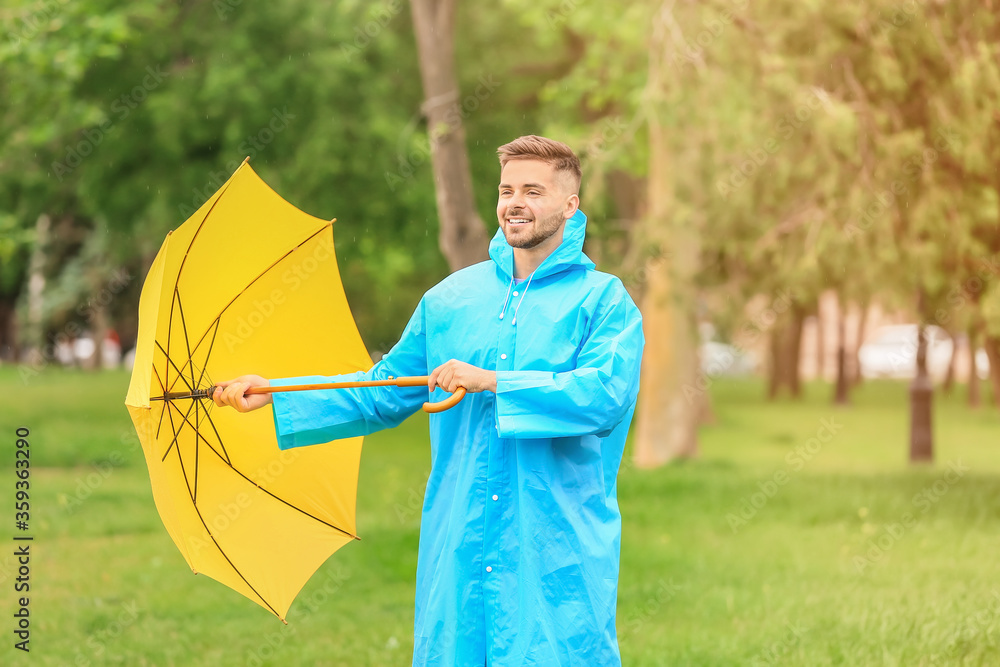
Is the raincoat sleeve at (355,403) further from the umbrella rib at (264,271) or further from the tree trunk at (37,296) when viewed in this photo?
the tree trunk at (37,296)

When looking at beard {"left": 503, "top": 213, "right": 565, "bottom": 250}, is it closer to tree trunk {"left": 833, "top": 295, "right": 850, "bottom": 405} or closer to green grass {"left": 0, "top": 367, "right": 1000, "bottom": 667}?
green grass {"left": 0, "top": 367, "right": 1000, "bottom": 667}

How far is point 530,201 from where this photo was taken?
3.62 m

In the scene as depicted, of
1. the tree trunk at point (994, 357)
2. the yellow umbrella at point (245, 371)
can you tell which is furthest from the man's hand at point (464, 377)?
the tree trunk at point (994, 357)

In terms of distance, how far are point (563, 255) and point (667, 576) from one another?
18.0 ft

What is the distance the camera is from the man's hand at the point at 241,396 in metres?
3.79

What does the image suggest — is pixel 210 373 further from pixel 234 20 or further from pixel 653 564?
pixel 234 20

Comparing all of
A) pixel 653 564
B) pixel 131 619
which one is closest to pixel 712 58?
pixel 653 564

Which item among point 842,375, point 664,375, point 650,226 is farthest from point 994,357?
point 842,375

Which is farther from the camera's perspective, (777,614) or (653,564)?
(653,564)

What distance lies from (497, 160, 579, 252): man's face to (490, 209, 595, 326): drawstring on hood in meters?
0.08

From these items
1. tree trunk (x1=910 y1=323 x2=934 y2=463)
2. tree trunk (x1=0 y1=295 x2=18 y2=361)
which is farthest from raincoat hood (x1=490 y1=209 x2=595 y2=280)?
tree trunk (x1=0 y1=295 x2=18 y2=361)

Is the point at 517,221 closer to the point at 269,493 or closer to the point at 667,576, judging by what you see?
the point at 269,493

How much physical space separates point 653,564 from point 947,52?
5.14 metres

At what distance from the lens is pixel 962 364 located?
6469cm
